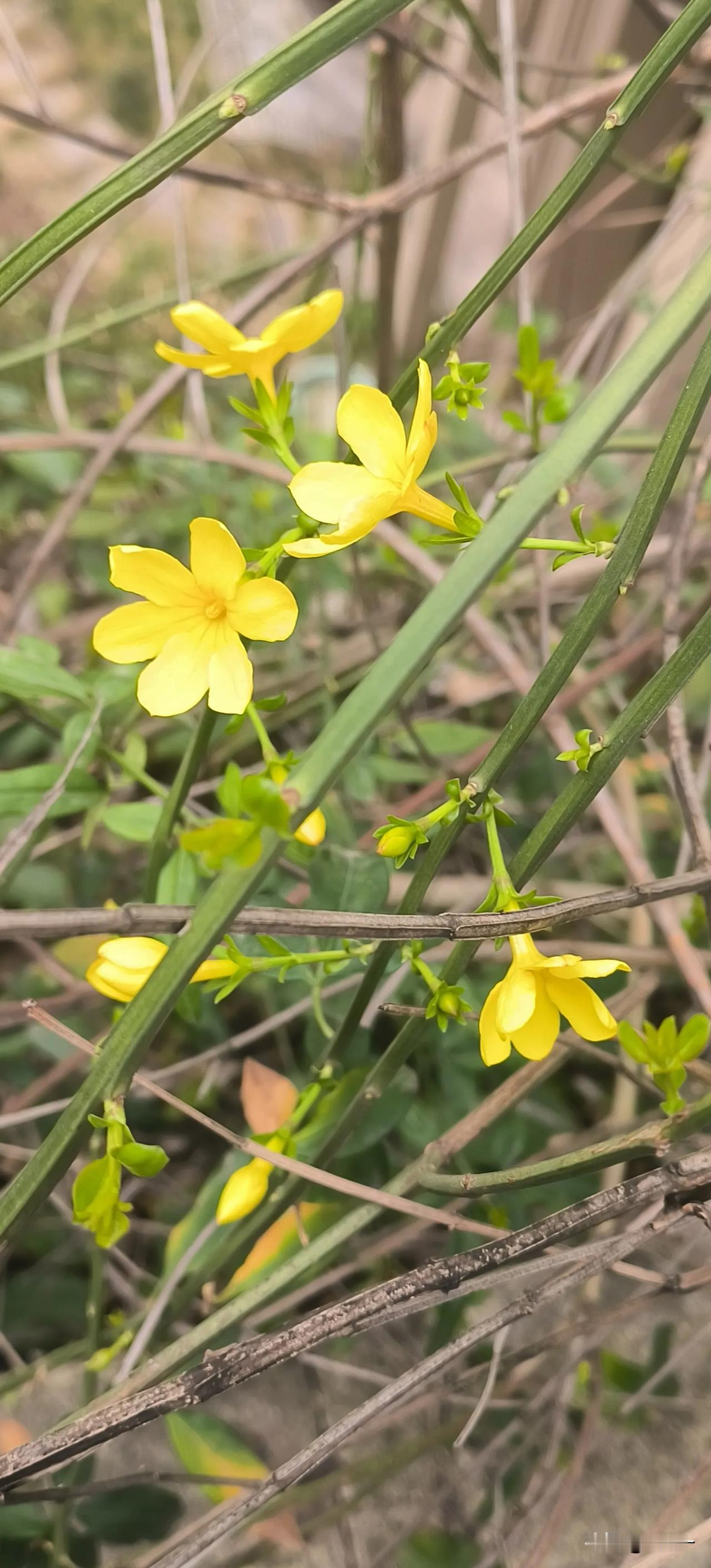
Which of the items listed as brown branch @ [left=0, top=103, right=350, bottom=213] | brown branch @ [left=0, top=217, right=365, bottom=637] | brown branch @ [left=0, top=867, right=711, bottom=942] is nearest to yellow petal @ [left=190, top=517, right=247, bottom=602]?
brown branch @ [left=0, top=867, right=711, bottom=942]

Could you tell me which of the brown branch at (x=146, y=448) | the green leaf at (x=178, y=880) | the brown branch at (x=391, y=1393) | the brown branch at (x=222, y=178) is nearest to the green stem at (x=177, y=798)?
the green leaf at (x=178, y=880)

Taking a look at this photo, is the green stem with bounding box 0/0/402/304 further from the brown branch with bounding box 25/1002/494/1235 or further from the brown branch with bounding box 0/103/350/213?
the brown branch with bounding box 0/103/350/213

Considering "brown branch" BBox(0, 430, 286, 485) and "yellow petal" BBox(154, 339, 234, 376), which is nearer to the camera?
"yellow petal" BBox(154, 339, 234, 376)

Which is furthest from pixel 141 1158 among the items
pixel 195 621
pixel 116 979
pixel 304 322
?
pixel 304 322

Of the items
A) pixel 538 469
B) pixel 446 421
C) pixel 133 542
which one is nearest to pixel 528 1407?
pixel 538 469

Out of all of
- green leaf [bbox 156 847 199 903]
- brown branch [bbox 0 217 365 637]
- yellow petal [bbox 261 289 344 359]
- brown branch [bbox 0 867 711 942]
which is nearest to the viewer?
brown branch [bbox 0 867 711 942]

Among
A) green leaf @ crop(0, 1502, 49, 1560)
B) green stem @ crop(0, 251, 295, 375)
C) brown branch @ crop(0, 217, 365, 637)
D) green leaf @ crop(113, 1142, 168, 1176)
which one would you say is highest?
green stem @ crop(0, 251, 295, 375)

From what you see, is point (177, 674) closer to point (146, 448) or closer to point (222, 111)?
point (222, 111)
